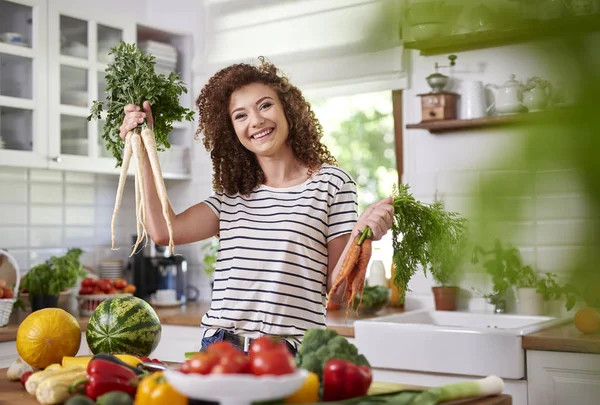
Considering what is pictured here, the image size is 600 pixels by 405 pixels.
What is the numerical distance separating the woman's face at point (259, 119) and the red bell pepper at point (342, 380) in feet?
3.13

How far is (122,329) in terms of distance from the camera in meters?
2.03

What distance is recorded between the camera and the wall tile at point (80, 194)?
4340 mm

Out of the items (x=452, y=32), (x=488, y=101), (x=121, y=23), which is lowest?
(x=452, y=32)

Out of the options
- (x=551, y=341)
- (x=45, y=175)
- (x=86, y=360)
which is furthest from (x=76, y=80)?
(x=551, y=341)

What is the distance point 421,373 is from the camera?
293cm

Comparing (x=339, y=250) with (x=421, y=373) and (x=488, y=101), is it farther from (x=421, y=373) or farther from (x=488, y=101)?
(x=488, y=101)

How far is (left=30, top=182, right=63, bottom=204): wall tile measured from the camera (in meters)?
4.14

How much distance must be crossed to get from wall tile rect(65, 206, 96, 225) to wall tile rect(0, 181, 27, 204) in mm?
302

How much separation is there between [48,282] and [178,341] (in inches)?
27.1

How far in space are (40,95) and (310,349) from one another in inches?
107

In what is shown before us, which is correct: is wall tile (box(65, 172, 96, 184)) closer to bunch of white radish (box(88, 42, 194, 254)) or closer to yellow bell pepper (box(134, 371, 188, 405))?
bunch of white radish (box(88, 42, 194, 254))

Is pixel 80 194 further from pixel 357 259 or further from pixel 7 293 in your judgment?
pixel 357 259

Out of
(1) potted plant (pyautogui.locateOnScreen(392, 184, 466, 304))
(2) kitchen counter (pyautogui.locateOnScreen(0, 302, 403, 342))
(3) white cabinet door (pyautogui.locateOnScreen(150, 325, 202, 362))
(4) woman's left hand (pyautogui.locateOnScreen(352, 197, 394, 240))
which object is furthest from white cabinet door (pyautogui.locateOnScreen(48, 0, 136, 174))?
(4) woman's left hand (pyautogui.locateOnScreen(352, 197, 394, 240))

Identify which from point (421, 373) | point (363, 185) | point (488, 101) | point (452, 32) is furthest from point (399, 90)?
point (363, 185)
